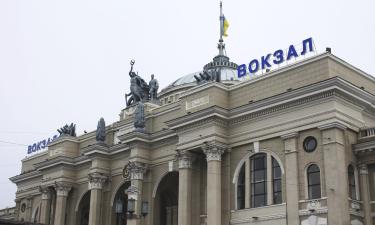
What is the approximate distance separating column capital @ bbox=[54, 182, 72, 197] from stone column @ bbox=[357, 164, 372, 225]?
2929cm

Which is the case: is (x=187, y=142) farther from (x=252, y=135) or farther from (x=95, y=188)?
(x=95, y=188)

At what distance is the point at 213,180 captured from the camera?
128ft

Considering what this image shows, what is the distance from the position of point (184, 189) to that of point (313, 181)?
997cm

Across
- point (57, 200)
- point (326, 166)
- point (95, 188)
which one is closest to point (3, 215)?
point (57, 200)

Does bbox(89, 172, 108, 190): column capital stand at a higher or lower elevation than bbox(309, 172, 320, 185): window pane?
higher

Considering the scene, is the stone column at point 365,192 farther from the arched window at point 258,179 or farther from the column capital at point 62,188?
the column capital at point 62,188

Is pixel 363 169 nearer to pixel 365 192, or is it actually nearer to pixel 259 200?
pixel 365 192

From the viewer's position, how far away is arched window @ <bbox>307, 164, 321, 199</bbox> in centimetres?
3503

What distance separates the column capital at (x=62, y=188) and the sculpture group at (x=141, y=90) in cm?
→ 990

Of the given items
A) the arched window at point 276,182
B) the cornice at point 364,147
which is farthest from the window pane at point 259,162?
the cornice at point 364,147

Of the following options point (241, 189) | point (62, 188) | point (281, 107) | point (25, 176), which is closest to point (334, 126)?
point (281, 107)

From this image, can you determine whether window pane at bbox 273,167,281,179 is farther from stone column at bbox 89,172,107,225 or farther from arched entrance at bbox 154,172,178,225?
stone column at bbox 89,172,107,225

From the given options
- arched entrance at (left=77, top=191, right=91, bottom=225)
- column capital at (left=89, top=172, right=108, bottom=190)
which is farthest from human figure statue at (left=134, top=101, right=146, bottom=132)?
arched entrance at (left=77, top=191, right=91, bottom=225)

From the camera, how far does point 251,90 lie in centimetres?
4038
